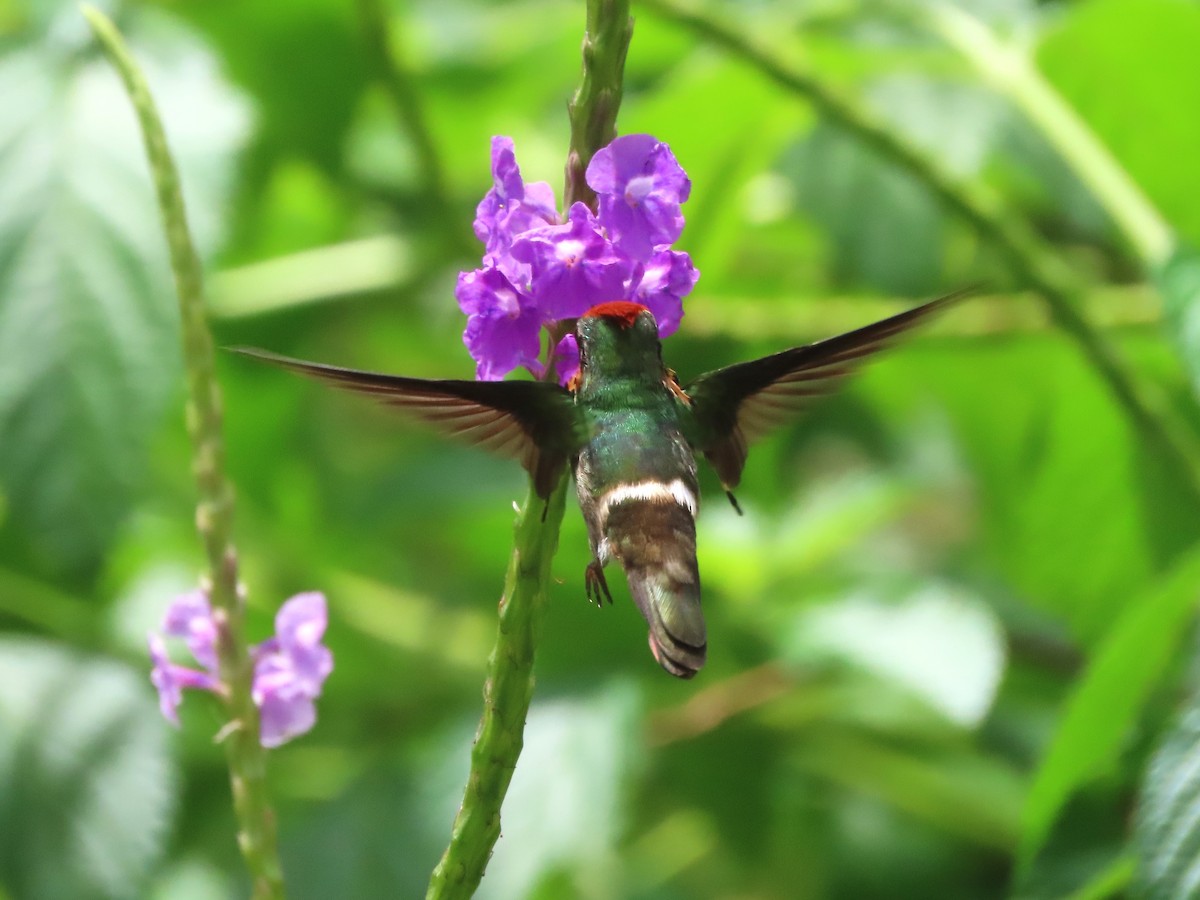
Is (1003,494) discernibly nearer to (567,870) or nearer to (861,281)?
(861,281)

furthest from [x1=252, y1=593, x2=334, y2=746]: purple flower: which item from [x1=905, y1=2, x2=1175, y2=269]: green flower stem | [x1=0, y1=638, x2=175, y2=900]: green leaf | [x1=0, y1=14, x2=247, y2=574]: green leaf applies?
[x1=905, y1=2, x2=1175, y2=269]: green flower stem

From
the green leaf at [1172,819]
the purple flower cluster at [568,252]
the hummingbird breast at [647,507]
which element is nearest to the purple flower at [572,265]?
the purple flower cluster at [568,252]

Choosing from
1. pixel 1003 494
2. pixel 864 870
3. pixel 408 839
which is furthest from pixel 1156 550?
pixel 408 839

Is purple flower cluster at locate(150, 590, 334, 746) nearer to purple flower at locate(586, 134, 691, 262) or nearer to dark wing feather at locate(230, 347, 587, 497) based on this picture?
dark wing feather at locate(230, 347, 587, 497)

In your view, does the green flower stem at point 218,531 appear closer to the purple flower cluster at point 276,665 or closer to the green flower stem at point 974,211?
the purple flower cluster at point 276,665

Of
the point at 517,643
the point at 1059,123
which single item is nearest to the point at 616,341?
the point at 517,643

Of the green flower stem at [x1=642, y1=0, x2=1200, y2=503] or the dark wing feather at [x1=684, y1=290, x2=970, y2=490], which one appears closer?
the dark wing feather at [x1=684, y1=290, x2=970, y2=490]
